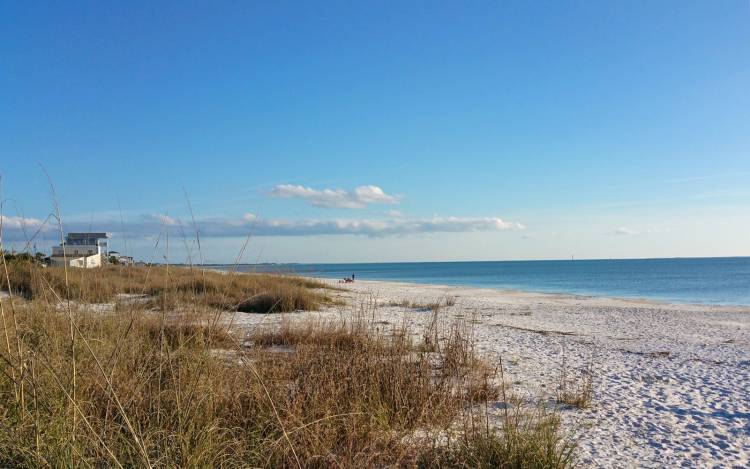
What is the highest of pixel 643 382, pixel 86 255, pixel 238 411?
pixel 86 255

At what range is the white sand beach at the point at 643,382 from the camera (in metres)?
4.68

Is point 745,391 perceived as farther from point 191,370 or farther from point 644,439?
point 191,370

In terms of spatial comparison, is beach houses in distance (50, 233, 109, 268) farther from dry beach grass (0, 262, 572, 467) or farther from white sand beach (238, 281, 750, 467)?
white sand beach (238, 281, 750, 467)

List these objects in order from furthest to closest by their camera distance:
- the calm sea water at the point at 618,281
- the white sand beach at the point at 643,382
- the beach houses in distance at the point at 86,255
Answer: the calm sea water at the point at 618,281 < the beach houses in distance at the point at 86,255 < the white sand beach at the point at 643,382

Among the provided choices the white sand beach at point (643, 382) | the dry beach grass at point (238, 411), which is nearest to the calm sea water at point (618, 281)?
the dry beach grass at point (238, 411)

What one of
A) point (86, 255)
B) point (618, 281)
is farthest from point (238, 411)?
point (618, 281)

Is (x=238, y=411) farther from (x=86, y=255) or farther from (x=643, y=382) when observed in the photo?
(x=643, y=382)

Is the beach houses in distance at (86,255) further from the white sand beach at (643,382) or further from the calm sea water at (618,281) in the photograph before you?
the white sand beach at (643,382)

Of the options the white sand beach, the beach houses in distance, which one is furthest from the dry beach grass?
the white sand beach

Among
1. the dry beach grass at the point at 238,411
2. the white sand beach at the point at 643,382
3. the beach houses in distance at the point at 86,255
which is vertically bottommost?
the white sand beach at the point at 643,382

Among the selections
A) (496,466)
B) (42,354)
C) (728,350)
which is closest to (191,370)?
(42,354)

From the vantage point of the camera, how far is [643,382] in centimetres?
734

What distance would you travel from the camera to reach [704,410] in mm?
6023

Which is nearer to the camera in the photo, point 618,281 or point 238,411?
point 238,411
